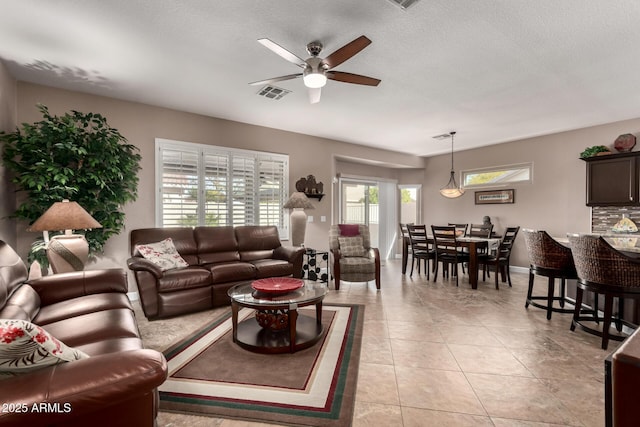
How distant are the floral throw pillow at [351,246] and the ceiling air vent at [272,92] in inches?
94.1

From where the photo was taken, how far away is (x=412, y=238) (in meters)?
5.52

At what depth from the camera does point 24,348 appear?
0.92 metres

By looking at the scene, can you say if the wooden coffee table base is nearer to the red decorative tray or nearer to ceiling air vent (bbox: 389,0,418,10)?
the red decorative tray

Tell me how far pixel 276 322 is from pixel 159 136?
329 cm

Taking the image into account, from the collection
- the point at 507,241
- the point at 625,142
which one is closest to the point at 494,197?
the point at 507,241

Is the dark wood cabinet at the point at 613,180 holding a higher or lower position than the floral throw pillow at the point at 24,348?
higher

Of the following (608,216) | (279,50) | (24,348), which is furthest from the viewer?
(608,216)

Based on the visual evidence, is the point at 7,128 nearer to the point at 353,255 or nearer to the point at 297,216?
the point at 297,216

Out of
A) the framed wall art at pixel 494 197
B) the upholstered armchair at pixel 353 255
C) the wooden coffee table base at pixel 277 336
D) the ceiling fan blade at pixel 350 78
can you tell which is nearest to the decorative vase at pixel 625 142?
the framed wall art at pixel 494 197

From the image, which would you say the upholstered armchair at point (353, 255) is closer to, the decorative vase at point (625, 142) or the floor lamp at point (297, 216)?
the floor lamp at point (297, 216)

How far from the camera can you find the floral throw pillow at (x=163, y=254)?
11.6 feet

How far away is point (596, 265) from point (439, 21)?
8.02 ft

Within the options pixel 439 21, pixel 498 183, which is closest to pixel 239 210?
pixel 439 21

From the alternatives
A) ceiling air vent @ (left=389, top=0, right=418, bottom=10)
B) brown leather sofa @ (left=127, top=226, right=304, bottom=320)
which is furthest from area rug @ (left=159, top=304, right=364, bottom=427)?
ceiling air vent @ (left=389, top=0, right=418, bottom=10)
